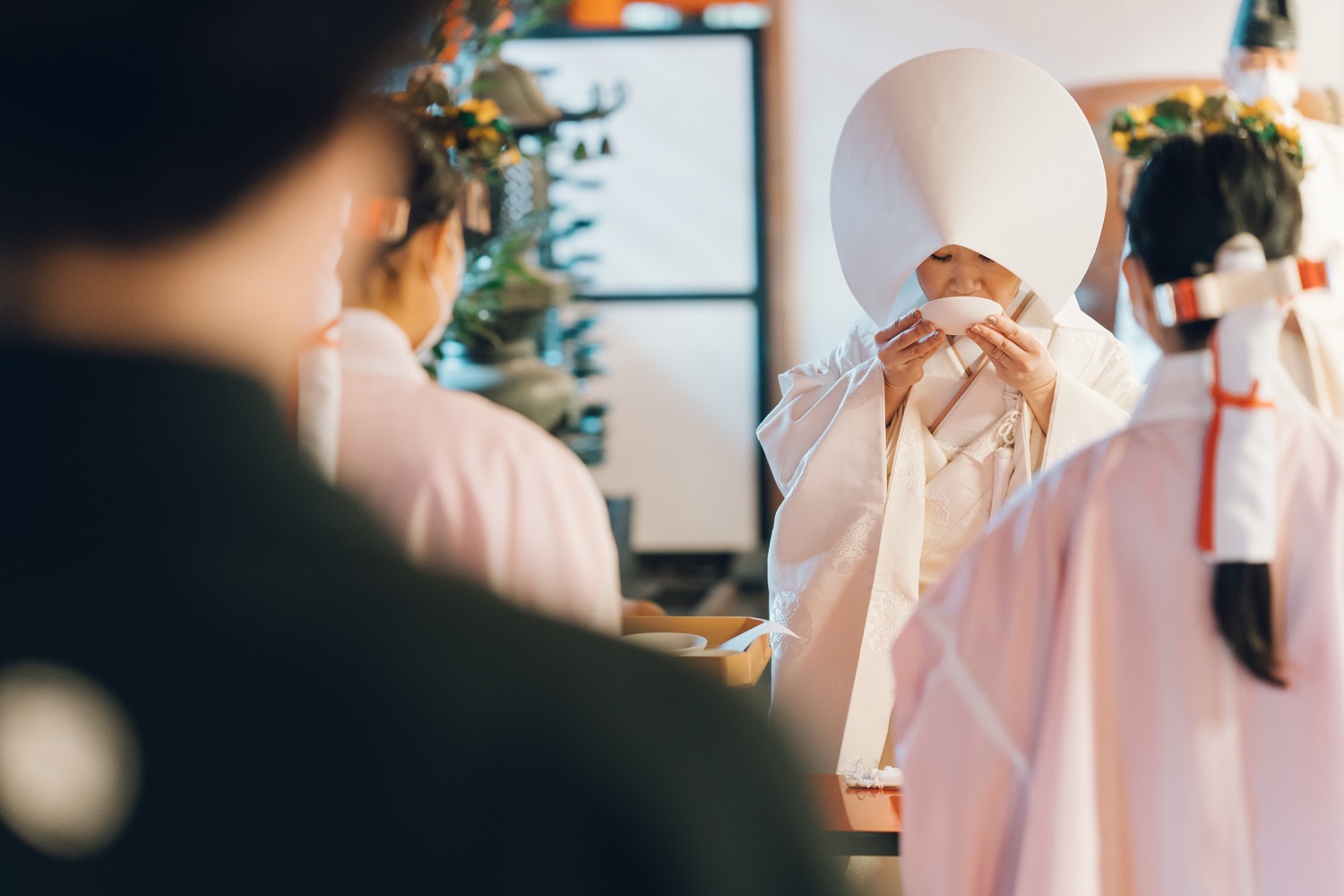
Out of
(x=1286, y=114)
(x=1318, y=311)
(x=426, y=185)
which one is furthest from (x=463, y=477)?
(x=1286, y=114)

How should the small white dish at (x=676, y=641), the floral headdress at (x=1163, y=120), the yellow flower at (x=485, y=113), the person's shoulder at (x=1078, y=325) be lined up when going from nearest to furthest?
the small white dish at (x=676, y=641)
the yellow flower at (x=485, y=113)
the person's shoulder at (x=1078, y=325)
the floral headdress at (x=1163, y=120)

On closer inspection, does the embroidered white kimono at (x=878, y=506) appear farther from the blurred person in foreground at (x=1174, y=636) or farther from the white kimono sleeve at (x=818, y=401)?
the blurred person in foreground at (x=1174, y=636)

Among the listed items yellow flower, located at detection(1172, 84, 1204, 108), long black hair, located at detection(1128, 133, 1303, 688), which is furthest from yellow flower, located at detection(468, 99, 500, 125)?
yellow flower, located at detection(1172, 84, 1204, 108)

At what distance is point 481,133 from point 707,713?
171cm

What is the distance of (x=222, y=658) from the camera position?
369 millimetres

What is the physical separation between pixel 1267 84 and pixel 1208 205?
9.55 ft

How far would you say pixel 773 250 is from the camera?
5.60 m

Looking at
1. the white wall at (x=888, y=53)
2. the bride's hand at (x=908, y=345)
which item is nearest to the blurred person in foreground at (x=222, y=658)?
the bride's hand at (x=908, y=345)

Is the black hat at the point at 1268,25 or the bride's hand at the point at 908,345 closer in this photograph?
the bride's hand at the point at 908,345

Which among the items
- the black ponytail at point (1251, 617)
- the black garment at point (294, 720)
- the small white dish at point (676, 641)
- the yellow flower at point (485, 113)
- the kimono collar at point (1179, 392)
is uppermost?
the yellow flower at point (485, 113)

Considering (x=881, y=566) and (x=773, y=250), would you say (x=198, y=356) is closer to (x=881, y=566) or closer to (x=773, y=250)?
(x=881, y=566)

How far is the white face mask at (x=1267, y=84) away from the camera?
3836 mm

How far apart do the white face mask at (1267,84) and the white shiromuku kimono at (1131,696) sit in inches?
115

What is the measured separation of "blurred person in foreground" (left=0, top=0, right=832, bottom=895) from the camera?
0.37m
